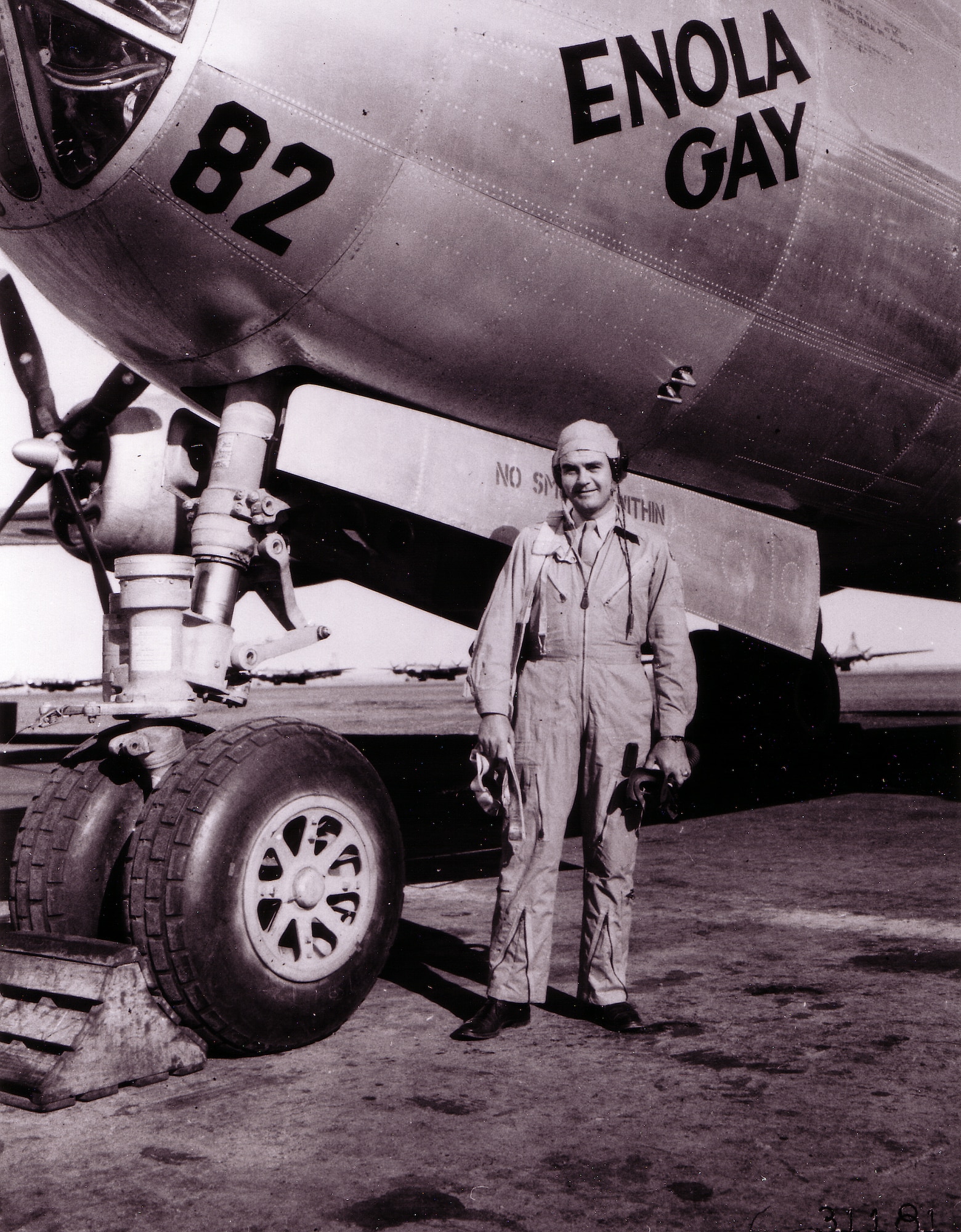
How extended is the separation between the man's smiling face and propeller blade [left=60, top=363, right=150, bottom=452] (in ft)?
7.30

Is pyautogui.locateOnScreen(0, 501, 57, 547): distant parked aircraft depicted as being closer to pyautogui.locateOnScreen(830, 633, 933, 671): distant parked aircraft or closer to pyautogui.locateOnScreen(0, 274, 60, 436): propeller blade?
pyautogui.locateOnScreen(0, 274, 60, 436): propeller blade

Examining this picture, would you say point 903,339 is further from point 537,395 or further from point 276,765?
point 276,765

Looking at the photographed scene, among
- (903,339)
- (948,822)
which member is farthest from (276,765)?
(948,822)

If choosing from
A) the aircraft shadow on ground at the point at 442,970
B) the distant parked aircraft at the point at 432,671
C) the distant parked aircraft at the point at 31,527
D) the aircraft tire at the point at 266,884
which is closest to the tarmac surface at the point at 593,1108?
the aircraft shadow on ground at the point at 442,970

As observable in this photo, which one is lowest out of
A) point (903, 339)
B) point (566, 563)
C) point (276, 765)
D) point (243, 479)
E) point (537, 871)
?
point (537, 871)

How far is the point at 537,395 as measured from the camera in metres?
4.57

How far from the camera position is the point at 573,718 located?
373 centimetres

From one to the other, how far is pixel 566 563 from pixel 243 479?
3.75 ft

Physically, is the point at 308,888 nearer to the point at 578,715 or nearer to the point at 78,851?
the point at 78,851

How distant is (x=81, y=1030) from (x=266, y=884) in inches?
24.5

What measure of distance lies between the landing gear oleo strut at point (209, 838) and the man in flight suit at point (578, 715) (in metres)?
0.44

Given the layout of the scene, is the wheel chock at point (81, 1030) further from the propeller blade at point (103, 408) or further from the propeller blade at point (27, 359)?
the propeller blade at point (27, 359)

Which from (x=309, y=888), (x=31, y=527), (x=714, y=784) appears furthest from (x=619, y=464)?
(x=31, y=527)

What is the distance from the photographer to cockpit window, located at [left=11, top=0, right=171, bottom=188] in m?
3.51
